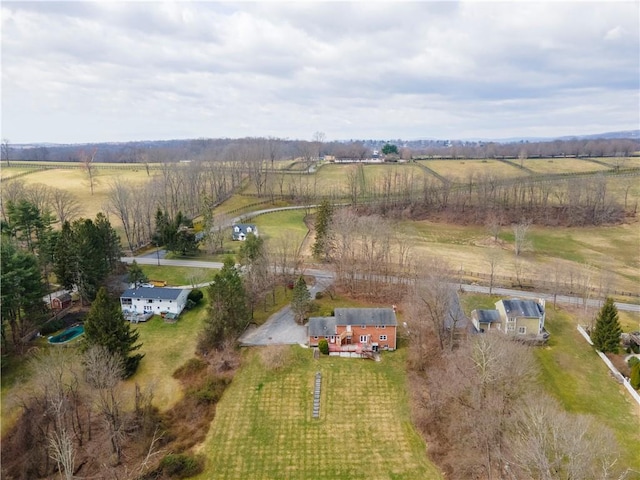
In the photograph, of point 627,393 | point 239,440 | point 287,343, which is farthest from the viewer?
point 287,343

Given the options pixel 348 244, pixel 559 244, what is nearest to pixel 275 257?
pixel 348 244

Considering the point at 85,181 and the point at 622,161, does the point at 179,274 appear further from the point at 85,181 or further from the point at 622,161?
the point at 622,161

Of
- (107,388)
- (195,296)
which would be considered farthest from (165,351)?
(107,388)

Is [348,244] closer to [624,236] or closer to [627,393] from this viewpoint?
[627,393]

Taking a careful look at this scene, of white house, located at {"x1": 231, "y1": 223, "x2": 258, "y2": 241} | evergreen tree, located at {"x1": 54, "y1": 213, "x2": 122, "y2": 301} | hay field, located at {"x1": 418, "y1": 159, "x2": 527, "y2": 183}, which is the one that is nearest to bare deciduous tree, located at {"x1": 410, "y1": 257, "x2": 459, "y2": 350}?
evergreen tree, located at {"x1": 54, "y1": 213, "x2": 122, "y2": 301}

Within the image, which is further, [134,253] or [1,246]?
[134,253]

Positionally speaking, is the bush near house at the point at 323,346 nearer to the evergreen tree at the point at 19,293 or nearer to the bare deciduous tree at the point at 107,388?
the bare deciduous tree at the point at 107,388

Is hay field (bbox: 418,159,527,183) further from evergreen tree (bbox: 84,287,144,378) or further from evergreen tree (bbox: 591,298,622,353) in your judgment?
evergreen tree (bbox: 84,287,144,378)
